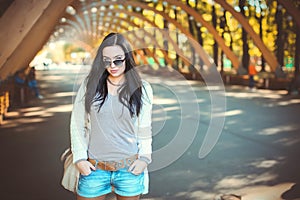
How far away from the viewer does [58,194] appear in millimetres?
4074

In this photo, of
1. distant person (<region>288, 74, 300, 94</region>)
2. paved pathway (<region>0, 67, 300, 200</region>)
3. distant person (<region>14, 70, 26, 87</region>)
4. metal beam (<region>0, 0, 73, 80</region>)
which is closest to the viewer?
paved pathway (<region>0, 67, 300, 200</region>)

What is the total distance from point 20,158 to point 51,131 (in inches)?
87.1

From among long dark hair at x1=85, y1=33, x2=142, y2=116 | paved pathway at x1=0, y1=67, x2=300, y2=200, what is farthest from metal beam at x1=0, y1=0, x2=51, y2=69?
long dark hair at x1=85, y1=33, x2=142, y2=116

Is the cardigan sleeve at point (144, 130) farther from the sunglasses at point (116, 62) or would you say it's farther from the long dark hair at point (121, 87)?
the sunglasses at point (116, 62)

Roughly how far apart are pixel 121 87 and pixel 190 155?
12.6ft

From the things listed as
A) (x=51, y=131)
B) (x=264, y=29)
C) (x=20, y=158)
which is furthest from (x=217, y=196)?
(x=264, y=29)

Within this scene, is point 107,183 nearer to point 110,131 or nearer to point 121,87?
point 110,131

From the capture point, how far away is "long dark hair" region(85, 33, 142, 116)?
2.05 meters

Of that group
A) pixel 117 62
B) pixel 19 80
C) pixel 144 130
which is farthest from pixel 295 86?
pixel 117 62

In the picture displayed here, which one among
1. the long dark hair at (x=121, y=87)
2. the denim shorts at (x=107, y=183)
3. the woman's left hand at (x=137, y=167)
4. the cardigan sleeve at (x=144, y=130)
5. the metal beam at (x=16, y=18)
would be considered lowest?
the denim shorts at (x=107, y=183)

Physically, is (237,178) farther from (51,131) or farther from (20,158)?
(51,131)

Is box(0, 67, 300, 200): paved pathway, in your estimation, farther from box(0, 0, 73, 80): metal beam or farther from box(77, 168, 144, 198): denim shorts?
box(0, 0, 73, 80): metal beam

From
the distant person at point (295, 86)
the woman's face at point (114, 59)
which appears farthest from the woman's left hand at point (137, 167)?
the distant person at point (295, 86)

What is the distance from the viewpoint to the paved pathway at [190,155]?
4191mm
